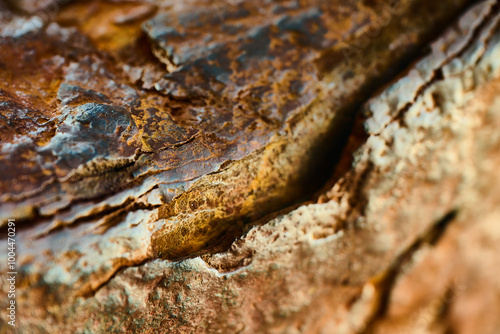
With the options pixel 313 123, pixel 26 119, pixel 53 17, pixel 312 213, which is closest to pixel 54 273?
pixel 26 119

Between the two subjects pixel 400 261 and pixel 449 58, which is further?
pixel 400 261

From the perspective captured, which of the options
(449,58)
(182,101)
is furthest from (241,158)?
(449,58)

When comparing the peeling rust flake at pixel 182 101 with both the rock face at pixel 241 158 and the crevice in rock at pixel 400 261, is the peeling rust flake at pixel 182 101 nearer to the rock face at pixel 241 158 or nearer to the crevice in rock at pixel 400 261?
the rock face at pixel 241 158

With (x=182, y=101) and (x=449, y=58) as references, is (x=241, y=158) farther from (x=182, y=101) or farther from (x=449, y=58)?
(x=449, y=58)

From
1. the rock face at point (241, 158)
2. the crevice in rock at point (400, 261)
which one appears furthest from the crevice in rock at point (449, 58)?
the crevice in rock at point (400, 261)

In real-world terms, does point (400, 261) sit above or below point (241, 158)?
below

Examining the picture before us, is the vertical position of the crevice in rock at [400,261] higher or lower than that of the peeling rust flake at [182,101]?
lower

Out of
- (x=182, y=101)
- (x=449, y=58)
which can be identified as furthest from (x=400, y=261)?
(x=182, y=101)

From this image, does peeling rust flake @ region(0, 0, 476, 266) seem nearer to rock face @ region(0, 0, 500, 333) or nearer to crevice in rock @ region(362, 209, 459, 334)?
rock face @ region(0, 0, 500, 333)

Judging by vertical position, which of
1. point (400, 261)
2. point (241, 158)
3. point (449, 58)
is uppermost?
point (449, 58)
